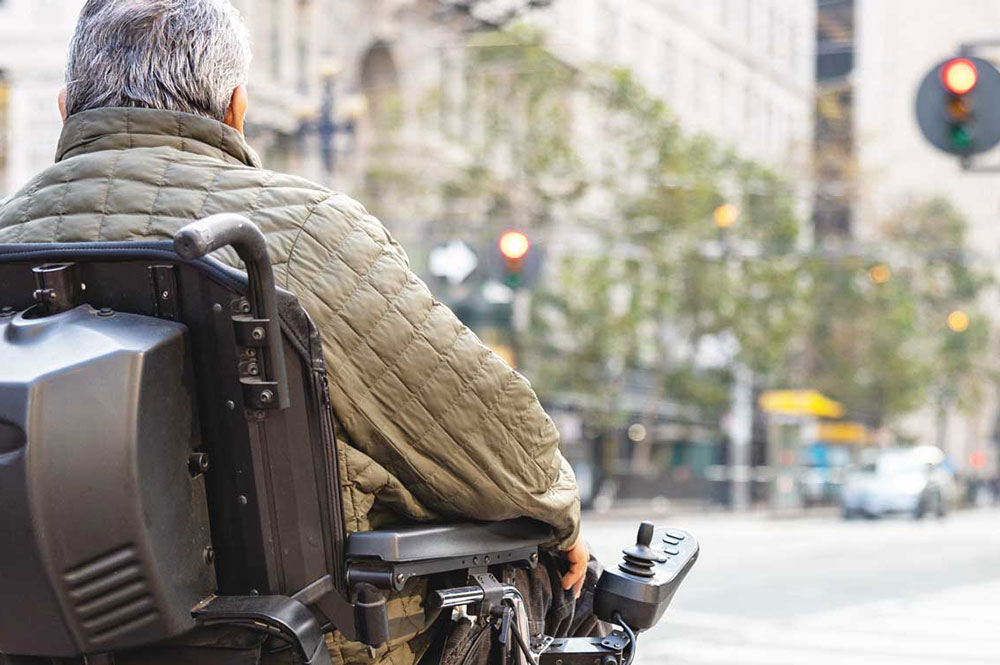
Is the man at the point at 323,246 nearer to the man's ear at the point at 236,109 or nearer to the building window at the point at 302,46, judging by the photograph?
the man's ear at the point at 236,109

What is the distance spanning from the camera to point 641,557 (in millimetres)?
3035

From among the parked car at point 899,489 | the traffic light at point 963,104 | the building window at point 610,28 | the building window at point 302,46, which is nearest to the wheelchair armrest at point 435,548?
the traffic light at point 963,104

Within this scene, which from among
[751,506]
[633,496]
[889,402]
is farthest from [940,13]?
[633,496]

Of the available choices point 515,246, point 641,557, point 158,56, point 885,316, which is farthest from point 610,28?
point 158,56

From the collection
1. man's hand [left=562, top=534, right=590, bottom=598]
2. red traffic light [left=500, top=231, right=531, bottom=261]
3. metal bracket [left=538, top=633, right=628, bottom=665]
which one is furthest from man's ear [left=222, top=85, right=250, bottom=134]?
red traffic light [left=500, top=231, right=531, bottom=261]

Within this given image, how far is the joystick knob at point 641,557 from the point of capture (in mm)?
3035

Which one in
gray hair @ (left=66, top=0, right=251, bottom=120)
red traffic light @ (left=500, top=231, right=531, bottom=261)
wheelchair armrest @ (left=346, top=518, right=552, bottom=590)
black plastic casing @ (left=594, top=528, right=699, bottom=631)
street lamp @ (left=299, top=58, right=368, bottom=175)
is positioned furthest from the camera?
street lamp @ (left=299, top=58, right=368, bottom=175)

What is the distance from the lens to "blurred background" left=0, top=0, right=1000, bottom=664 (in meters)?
Result: 19.1

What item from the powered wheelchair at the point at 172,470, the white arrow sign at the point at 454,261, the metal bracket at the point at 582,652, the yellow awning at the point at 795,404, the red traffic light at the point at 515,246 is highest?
the powered wheelchair at the point at 172,470

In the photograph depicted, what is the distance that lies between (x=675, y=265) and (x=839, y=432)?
830 inches

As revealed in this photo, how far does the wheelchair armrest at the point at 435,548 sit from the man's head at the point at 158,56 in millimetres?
738

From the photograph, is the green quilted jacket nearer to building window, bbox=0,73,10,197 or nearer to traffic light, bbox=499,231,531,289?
traffic light, bbox=499,231,531,289

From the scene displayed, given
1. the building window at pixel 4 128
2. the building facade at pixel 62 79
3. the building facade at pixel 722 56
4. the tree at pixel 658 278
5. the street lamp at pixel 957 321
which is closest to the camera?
the building facade at pixel 62 79

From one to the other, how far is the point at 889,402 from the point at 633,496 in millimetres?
15583
